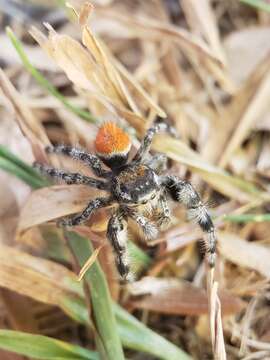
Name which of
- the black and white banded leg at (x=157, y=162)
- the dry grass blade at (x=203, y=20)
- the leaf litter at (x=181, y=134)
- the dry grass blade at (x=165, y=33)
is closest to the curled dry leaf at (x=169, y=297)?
the leaf litter at (x=181, y=134)

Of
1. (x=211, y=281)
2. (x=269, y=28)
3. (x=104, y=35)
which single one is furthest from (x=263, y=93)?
(x=211, y=281)

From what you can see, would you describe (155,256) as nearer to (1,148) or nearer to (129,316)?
(129,316)

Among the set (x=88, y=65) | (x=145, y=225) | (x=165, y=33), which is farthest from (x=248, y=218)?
(x=165, y=33)

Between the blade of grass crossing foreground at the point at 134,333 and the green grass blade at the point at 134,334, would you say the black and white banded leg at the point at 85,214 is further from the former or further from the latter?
the green grass blade at the point at 134,334

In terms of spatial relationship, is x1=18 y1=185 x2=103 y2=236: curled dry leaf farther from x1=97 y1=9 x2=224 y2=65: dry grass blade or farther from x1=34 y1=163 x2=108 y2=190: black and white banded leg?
x1=97 y1=9 x2=224 y2=65: dry grass blade

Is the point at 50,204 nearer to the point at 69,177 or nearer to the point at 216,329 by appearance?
the point at 69,177

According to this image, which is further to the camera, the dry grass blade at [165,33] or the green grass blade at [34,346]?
the dry grass blade at [165,33]
